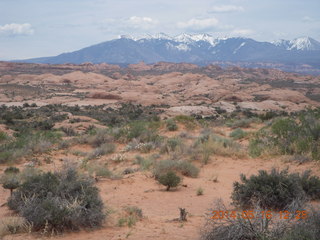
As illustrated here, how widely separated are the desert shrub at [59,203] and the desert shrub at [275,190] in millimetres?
2891

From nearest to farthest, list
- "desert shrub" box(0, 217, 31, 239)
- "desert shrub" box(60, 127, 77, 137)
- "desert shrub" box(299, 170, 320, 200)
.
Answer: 1. "desert shrub" box(0, 217, 31, 239)
2. "desert shrub" box(299, 170, 320, 200)
3. "desert shrub" box(60, 127, 77, 137)

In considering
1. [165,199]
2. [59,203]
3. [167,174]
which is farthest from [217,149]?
[59,203]

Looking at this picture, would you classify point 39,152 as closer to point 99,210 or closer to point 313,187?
point 99,210

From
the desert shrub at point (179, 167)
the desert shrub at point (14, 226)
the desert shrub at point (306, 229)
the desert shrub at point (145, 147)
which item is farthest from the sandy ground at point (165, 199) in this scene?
the desert shrub at point (145, 147)

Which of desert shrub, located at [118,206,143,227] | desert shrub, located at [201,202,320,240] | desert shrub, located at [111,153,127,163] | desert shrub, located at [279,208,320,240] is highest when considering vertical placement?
desert shrub, located at [279,208,320,240]

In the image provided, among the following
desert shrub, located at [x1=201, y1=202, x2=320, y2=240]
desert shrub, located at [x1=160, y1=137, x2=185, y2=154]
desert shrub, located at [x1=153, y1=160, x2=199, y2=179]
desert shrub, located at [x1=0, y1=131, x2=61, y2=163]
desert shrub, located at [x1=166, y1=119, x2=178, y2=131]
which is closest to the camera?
desert shrub, located at [x1=201, y1=202, x2=320, y2=240]

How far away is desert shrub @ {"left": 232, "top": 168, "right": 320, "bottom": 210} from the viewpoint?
6.66 metres

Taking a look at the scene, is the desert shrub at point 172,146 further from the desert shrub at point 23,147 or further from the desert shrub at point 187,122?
the desert shrub at point 187,122

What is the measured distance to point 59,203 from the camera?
19.0 feet

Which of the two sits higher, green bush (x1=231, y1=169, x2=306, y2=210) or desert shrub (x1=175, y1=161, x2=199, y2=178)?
green bush (x1=231, y1=169, x2=306, y2=210)

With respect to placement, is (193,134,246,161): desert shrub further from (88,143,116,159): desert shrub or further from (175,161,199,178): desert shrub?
(88,143,116,159): desert shrub

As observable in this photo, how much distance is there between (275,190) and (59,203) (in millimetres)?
4131

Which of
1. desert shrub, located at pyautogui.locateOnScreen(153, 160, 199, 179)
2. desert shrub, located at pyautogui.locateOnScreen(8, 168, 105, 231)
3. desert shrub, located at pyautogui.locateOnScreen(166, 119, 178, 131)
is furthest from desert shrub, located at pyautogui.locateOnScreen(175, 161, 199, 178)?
desert shrub, located at pyautogui.locateOnScreen(166, 119, 178, 131)

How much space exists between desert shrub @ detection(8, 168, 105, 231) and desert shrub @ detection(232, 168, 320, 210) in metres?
2.89
